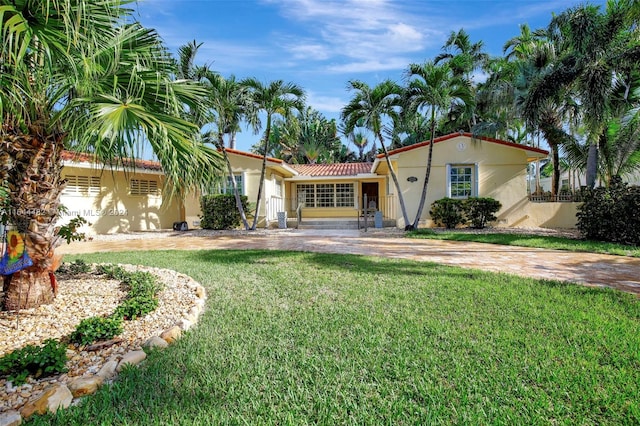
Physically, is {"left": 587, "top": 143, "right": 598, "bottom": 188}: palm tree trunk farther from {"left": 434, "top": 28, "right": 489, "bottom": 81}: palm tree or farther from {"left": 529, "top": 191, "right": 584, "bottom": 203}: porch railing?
{"left": 434, "top": 28, "right": 489, "bottom": 81}: palm tree

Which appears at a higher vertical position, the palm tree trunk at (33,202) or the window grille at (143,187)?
the window grille at (143,187)

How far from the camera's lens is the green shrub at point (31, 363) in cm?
251

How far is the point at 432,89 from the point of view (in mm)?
11594

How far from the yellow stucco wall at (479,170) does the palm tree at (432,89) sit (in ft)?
8.58

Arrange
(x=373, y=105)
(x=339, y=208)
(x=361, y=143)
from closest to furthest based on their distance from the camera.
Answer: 1. (x=373, y=105)
2. (x=339, y=208)
3. (x=361, y=143)

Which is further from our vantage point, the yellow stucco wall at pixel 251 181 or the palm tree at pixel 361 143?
the palm tree at pixel 361 143

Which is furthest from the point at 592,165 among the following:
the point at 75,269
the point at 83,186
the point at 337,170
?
the point at 83,186

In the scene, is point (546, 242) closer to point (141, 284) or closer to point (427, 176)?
point (427, 176)

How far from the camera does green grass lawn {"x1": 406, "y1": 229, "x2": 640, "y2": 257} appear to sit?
327 inches

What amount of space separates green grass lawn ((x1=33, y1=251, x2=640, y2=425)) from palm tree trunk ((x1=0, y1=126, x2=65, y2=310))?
2055 millimetres

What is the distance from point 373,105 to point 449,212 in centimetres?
554

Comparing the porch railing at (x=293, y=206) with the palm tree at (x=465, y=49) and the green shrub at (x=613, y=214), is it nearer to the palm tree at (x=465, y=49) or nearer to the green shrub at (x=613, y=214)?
the green shrub at (x=613, y=214)

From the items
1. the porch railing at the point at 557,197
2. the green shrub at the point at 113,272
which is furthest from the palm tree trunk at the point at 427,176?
the green shrub at the point at 113,272

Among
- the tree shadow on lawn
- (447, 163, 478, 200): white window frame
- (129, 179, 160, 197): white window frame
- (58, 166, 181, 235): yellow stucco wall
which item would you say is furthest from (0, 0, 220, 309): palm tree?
(129, 179, 160, 197): white window frame
